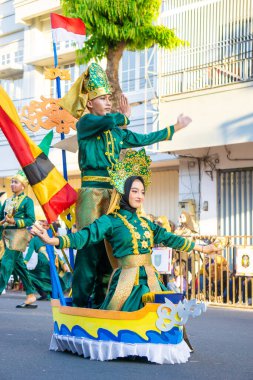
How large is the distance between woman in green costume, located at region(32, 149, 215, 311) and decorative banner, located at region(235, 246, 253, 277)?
23.5ft

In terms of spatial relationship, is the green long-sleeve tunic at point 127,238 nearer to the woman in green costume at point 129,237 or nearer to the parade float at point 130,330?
the woman in green costume at point 129,237

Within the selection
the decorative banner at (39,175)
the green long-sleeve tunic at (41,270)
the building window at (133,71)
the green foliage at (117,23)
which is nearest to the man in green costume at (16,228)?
the green long-sleeve tunic at (41,270)

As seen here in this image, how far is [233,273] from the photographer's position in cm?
1365

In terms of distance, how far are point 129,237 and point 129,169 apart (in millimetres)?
535

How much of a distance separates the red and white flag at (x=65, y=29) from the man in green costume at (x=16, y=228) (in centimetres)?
319

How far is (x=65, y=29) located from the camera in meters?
8.52

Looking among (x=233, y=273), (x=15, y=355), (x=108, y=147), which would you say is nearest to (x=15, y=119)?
(x=108, y=147)

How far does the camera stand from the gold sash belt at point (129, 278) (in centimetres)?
620

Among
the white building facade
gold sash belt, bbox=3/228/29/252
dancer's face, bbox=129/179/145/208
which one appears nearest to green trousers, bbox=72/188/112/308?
dancer's face, bbox=129/179/145/208

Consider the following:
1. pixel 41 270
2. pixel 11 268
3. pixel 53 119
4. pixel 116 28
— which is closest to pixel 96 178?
pixel 53 119

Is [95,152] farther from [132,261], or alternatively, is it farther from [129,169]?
[132,261]

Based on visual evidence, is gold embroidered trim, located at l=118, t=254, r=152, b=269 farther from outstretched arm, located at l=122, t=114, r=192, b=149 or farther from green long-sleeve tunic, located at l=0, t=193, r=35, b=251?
green long-sleeve tunic, located at l=0, t=193, r=35, b=251

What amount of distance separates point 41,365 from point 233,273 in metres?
8.27

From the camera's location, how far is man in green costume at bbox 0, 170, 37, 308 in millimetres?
11383
